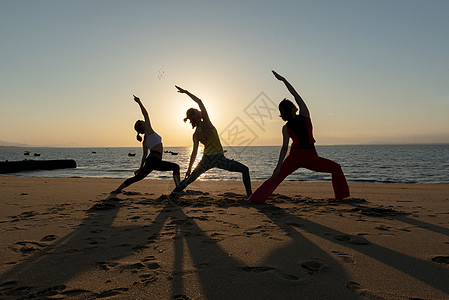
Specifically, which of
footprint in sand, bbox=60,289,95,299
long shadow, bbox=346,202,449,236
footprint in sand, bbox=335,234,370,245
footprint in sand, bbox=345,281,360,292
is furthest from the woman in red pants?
footprint in sand, bbox=60,289,95,299

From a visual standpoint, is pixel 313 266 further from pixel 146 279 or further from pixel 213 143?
pixel 213 143

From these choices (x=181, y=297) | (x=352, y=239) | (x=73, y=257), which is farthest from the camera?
(x=352, y=239)

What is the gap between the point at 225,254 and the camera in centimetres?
303

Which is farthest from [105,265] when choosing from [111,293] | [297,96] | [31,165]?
[31,165]

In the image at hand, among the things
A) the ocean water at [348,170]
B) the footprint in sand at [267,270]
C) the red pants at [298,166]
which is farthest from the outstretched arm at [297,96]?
the ocean water at [348,170]

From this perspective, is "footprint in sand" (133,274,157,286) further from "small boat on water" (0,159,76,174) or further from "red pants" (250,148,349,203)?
"small boat on water" (0,159,76,174)

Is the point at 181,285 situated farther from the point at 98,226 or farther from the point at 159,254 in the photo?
the point at 98,226

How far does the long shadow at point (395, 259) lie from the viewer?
237 centimetres

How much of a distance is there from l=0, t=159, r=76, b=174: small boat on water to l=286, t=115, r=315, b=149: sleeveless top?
29129 millimetres

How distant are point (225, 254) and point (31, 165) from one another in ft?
109

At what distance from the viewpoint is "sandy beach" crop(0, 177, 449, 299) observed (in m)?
2.22

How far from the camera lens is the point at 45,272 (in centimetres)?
256

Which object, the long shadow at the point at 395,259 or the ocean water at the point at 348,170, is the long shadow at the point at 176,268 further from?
the ocean water at the point at 348,170

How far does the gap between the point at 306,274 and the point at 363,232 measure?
1767 millimetres
